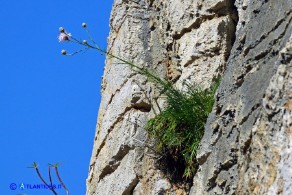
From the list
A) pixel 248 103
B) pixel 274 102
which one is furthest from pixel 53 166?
pixel 274 102

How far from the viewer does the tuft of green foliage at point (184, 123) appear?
5.47 metres

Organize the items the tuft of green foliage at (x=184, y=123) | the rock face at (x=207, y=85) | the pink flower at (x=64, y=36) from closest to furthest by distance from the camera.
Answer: the rock face at (x=207, y=85)
the tuft of green foliage at (x=184, y=123)
the pink flower at (x=64, y=36)

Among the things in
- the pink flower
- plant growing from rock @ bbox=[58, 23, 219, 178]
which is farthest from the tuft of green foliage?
the pink flower

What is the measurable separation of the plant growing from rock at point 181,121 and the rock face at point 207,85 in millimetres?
140

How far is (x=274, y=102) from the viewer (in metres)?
3.27

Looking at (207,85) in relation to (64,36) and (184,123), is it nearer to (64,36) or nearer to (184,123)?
(184,123)

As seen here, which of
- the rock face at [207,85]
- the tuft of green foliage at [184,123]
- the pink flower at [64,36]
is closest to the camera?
the rock face at [207,85]

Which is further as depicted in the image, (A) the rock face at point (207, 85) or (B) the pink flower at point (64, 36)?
(B) the pink flower at point (64, 36)

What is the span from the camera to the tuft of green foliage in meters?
5.47

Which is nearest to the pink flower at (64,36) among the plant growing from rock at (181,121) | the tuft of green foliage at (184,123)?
the plant growing from rock at (181,121)

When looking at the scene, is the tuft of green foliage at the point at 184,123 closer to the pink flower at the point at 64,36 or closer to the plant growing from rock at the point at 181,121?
the plant growing from rock at the point at 181,121

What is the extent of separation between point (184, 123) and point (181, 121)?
31 millimetres

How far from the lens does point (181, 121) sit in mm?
5559

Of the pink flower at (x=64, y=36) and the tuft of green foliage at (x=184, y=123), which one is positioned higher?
the pink flower at (x=64, y=36)
